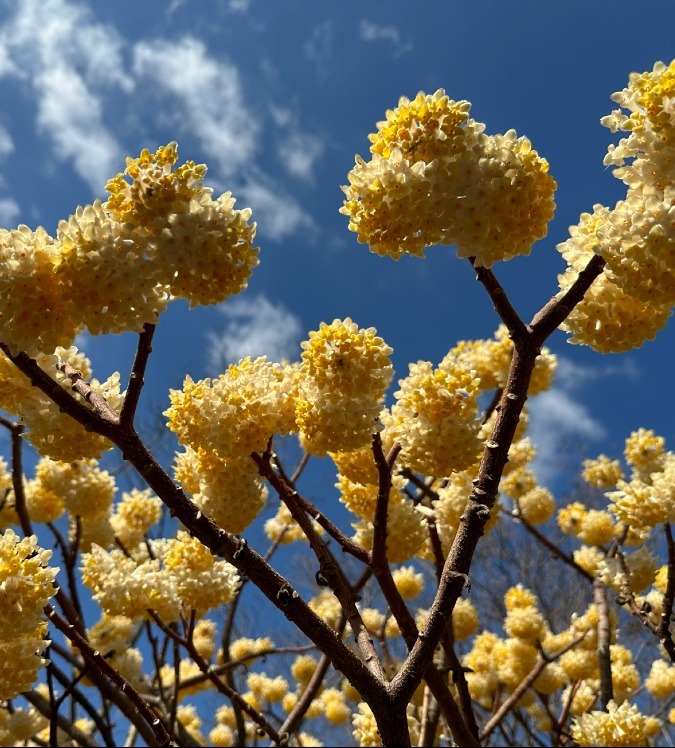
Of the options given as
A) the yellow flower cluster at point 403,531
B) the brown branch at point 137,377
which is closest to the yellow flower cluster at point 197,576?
the yellow flower cluster at point 403,531

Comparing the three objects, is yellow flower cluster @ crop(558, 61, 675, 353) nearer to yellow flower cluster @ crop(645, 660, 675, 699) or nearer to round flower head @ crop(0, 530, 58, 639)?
round flower head @ crop(0, 530, 58, 639)

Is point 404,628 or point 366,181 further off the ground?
point 366,181

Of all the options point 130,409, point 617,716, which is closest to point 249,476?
point 130,409

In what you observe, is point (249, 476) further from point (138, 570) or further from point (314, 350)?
Result: point (138, 570)

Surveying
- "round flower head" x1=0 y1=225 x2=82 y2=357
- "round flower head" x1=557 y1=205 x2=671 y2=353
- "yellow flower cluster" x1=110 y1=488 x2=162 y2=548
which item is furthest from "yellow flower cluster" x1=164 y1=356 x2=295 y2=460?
"yellow flower cluster" x1=110 y1=488 x2=162 y2=548

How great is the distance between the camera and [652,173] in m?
1.71

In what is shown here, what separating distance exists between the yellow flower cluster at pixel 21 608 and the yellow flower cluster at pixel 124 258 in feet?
2.71

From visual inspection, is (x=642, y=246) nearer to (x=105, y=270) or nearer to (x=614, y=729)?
(x=105, y=270)

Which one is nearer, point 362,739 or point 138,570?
point 138,570

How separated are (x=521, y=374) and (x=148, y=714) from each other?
75.2 inches

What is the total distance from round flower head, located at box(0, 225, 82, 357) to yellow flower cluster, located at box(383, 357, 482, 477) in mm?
1353

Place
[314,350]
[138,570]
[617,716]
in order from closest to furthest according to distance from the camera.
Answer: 1. [314,350]
2. [138,570]
3. [617,716]

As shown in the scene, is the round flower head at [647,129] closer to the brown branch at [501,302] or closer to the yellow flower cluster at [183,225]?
the brown branch at [501,302]

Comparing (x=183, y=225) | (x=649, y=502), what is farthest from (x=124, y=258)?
(x=649, y=502)
